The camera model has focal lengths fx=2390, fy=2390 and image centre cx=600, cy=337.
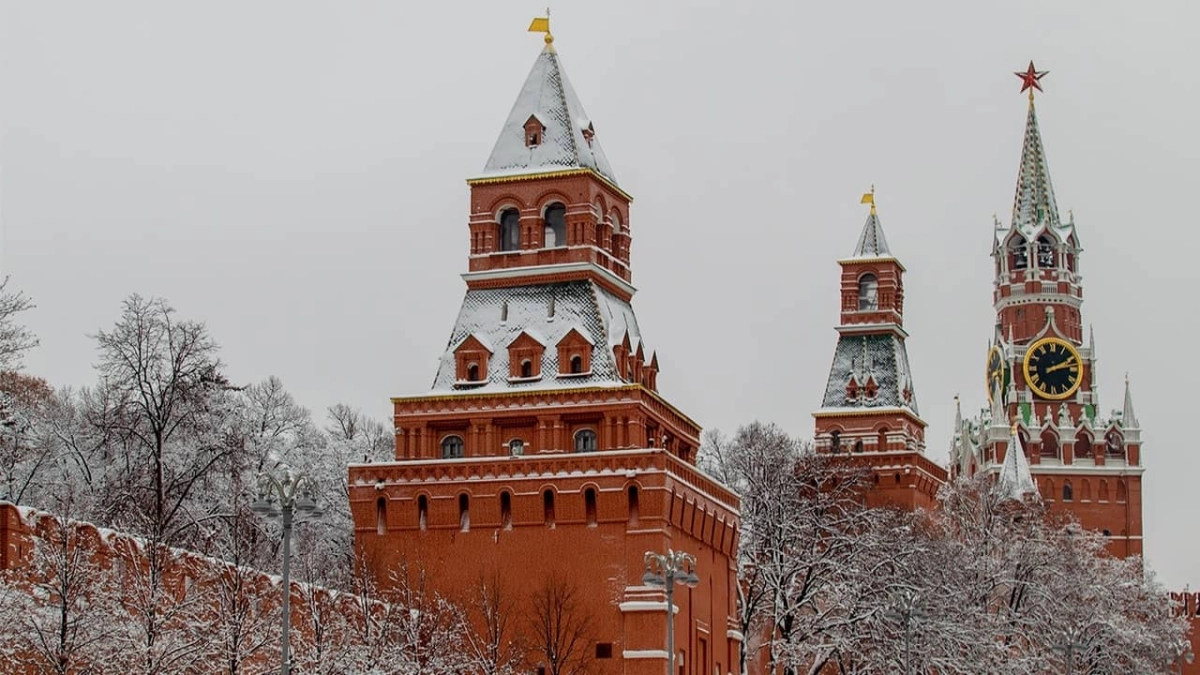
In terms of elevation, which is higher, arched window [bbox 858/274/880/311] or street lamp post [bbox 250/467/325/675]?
arched window [bbox 858/274/880/311]

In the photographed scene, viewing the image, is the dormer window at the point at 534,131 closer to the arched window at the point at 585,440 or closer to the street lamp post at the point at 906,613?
the arched window at the point at 585,440

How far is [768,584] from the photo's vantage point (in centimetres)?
7800

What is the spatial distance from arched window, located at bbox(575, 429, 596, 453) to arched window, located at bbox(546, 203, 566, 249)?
20.7ft

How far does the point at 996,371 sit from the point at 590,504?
9496 cm

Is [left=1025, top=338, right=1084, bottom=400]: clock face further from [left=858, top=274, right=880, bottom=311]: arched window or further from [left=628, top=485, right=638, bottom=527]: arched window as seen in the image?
[left=628, top=485, right=638, bottom=527]: arched window

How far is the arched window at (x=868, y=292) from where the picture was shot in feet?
358

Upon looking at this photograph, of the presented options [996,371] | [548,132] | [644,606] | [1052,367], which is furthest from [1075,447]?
[644,606]

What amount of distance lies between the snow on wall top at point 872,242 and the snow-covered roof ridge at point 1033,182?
5092cm

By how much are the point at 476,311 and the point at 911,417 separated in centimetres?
4043

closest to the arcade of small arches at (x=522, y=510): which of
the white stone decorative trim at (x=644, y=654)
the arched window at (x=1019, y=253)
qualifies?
the white stone decorative trim at (x=644, y=654)

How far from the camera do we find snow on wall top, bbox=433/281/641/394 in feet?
232

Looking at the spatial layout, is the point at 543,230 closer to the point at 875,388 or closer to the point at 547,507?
the point at 547,507

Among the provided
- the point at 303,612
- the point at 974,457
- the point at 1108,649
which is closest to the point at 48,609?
the point at 303,612

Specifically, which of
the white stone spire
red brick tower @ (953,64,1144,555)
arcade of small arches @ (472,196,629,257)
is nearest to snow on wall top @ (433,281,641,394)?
arcade of small arches @ (472,196,629,257)
